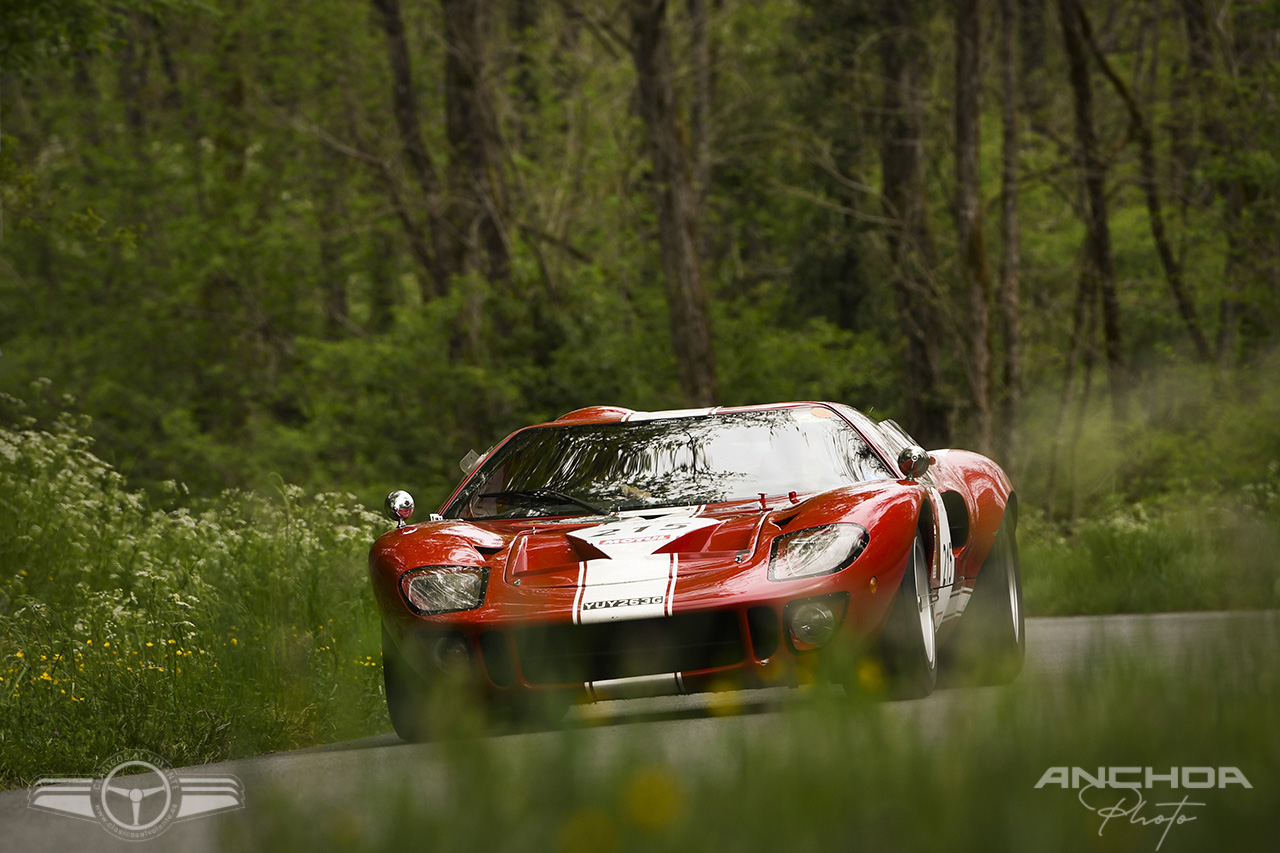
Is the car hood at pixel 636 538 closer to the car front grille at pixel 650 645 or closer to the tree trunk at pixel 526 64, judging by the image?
the car front grille at pixel 650 645

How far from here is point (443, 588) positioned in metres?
6.79

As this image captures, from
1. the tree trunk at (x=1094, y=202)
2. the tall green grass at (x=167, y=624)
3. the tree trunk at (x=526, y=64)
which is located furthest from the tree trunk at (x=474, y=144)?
the tall green grass at (x=167, y=624)

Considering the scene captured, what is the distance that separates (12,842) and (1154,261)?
37646 millimetres

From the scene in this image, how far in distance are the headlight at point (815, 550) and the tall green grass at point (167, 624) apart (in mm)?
1708

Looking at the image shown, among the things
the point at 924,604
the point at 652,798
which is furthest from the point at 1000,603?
the point at 652,798

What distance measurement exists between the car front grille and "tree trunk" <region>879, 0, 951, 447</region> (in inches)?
846

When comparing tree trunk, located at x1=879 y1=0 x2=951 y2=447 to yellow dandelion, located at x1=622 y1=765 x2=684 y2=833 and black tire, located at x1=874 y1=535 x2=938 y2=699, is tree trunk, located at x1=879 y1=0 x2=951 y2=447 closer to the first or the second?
black tire, located at x1=874 y1=535 x2=938 y2=699

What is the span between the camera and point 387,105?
4050 centimetres

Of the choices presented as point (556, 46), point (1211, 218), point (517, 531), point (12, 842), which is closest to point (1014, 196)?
point (1211, 218)

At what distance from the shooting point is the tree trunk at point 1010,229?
84.8ft

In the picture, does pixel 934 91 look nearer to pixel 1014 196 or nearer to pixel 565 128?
pixel 1014 196

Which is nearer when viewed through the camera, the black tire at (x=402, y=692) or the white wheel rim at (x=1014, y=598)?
the black tire at (x=402, y=692)

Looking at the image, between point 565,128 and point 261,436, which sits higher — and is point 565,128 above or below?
above

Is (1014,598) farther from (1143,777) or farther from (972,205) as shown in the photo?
(972,205)
